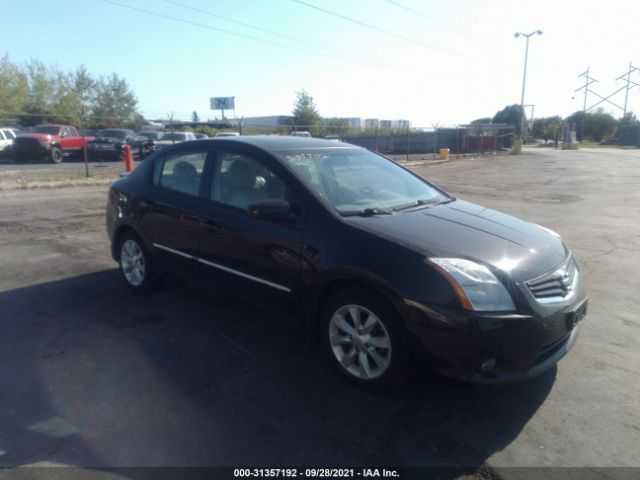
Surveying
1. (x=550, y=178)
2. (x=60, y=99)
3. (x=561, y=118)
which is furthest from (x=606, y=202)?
(x=561, y=118)

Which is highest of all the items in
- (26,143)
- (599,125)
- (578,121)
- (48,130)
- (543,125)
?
(578,121)

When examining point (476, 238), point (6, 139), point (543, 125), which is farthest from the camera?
point (543, 125)

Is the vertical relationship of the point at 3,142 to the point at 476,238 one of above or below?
above

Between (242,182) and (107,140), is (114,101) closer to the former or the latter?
(107,140)

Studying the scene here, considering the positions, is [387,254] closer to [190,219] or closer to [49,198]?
[190,219]

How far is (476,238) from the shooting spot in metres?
3.37

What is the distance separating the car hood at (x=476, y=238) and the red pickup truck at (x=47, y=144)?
22.4 m

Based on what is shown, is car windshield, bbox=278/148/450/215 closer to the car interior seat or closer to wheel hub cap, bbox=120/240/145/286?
the car interior seat

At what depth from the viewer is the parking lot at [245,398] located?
2.69 metres

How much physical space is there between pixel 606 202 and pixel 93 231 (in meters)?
11.9

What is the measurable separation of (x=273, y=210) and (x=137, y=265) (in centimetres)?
239

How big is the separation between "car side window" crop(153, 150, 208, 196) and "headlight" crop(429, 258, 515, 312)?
2.48 m

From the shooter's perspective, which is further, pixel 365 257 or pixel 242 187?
pixel 242 187

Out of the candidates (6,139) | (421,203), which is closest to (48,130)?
(6,139)
